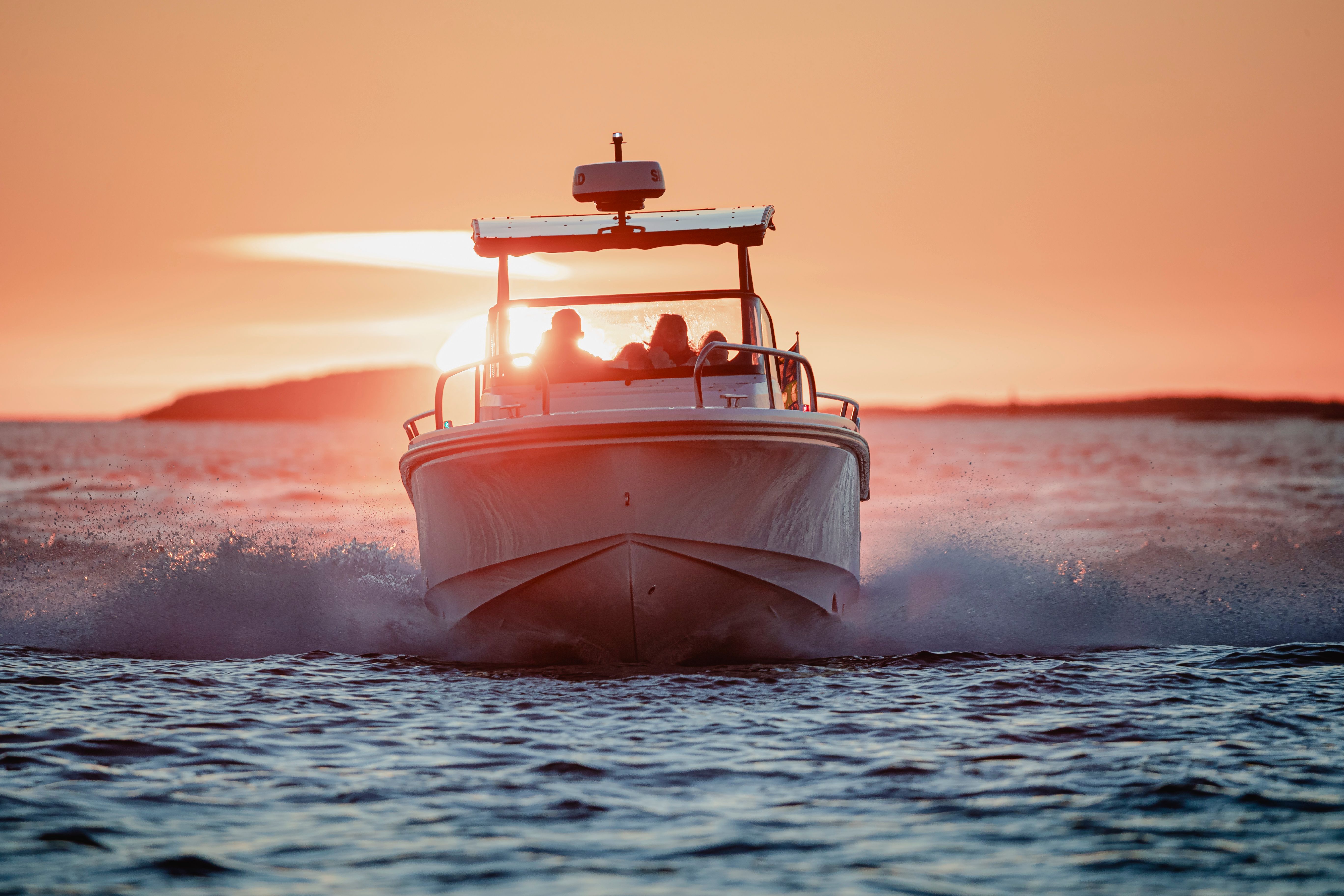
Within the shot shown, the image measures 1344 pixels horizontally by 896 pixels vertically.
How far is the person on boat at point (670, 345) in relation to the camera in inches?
324

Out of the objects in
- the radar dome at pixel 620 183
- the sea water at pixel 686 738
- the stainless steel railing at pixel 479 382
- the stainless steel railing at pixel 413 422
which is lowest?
the sea water at pixel 686 738

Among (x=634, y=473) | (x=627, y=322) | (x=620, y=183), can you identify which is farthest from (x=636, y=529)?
(x=620, y=183)

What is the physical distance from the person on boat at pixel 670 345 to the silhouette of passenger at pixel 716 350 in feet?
0.35

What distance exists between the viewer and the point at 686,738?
18.0 ft

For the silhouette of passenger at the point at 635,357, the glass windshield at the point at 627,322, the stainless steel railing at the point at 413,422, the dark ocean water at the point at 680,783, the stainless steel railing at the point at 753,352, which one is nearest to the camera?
the dark ocean water at the point at 680,783

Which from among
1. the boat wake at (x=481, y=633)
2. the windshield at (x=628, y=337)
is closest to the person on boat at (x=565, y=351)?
the windshield at (x=628, y=337)

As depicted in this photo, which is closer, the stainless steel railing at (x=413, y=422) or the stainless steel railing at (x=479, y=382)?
the stainless steel railing at (x=479, y=382)

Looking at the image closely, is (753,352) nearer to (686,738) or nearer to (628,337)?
(628,337)

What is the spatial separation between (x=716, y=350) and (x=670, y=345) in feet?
1.38

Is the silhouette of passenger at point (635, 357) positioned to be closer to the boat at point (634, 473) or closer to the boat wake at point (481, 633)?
the boat at point (634, 473)

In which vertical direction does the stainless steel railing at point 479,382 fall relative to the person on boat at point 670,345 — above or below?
below

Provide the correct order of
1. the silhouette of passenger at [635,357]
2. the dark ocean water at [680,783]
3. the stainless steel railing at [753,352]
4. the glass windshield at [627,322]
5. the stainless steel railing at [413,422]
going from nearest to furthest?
1. the dark ocean water at [680,783]
2. the stainless steel railing at [753,352]
3. the silhouette of passenger at [635,357]
4. the glass windshield at [627,322]
5. the stainless steel railing at [413,422]

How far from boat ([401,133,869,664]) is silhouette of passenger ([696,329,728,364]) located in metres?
0.02

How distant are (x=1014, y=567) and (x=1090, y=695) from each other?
15.3 ft
